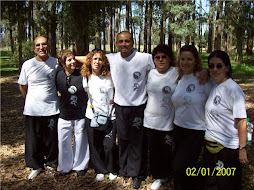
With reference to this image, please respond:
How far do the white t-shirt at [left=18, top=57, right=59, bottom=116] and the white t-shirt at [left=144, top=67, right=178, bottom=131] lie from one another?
155 centimetres

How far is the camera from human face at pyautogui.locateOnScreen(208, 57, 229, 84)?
2673 mm

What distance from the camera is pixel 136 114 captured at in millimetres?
3508

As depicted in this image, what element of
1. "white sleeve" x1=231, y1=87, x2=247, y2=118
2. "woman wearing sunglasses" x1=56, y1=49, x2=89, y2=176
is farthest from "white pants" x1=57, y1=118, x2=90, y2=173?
"white sleeve" x1=231, y1=87, x2=247, y2=118

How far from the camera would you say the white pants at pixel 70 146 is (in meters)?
3.80

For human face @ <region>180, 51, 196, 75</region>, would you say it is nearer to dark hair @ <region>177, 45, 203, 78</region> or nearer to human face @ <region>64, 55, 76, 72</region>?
dark hair @ <region>177, 45, 203, 78</region>

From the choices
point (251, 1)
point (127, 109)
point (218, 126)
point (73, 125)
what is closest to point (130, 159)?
point (127, 109)

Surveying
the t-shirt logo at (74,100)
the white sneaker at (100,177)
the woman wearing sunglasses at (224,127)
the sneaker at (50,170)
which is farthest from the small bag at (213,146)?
the sneaker at (50,170)

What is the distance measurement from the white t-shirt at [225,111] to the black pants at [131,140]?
41.8 inches

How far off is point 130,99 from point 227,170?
59.2 inches

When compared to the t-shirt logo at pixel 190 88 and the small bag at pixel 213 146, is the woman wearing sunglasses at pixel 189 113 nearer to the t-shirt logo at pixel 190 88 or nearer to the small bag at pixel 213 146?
the t-shirt logo at pixel 190 88

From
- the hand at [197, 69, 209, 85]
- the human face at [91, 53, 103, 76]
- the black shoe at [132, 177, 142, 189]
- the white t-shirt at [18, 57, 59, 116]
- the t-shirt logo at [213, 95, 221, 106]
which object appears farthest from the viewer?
the white t-shirt at [18, 57, 59, 116]

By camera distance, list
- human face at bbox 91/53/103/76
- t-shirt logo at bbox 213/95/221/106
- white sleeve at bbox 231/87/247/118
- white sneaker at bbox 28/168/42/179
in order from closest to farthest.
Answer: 1. white sleeve at bbox 231/87/247/118
2. t-shirt logo at bbox 213/95/221/106
3. human face at bbox 91/53/103/76
4. white sneaker at bbox 28/168/42/179

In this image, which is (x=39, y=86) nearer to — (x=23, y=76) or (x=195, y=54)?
(x=23, y=76)

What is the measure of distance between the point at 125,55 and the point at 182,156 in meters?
1.55
